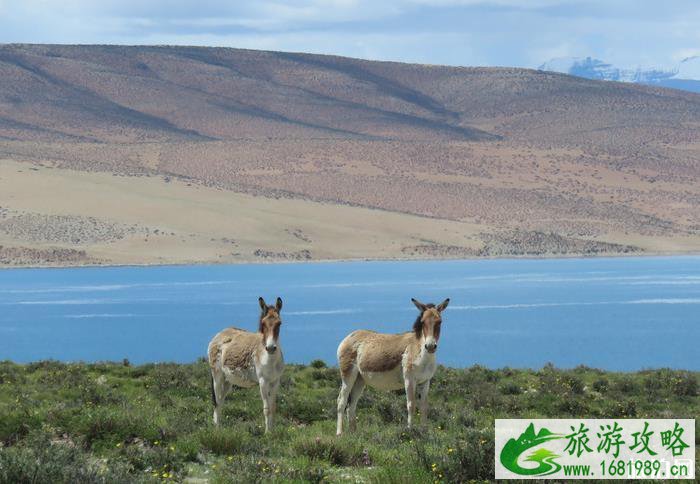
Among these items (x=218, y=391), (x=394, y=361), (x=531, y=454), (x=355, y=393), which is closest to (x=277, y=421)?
(x=218, y=391)

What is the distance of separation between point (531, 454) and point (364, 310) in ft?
172

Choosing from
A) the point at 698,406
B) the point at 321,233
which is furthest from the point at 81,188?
the point at 698,406

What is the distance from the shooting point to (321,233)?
123 meters

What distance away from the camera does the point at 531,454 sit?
32.7ft

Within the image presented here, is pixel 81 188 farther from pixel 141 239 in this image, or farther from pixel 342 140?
pixel 342 140

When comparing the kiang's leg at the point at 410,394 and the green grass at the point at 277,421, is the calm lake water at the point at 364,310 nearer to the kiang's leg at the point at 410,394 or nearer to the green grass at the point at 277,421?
the green grass at the point at 277,421

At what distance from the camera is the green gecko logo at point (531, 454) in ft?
32.5

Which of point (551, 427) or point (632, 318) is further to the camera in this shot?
point (632, 318)

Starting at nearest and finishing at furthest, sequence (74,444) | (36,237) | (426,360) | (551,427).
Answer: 1. (551,427)
2. (74,444)
3. (426,360)
4. (36,237)

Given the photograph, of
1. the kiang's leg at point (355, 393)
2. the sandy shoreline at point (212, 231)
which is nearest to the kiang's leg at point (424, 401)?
the kiang's leg at point (355, 393)

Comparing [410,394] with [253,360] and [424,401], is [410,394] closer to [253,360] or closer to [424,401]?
[424,401]

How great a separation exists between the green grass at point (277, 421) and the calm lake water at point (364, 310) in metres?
17.2

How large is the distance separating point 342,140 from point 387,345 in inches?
6286

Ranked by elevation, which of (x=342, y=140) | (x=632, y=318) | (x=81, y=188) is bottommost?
(x=632, y=318)
